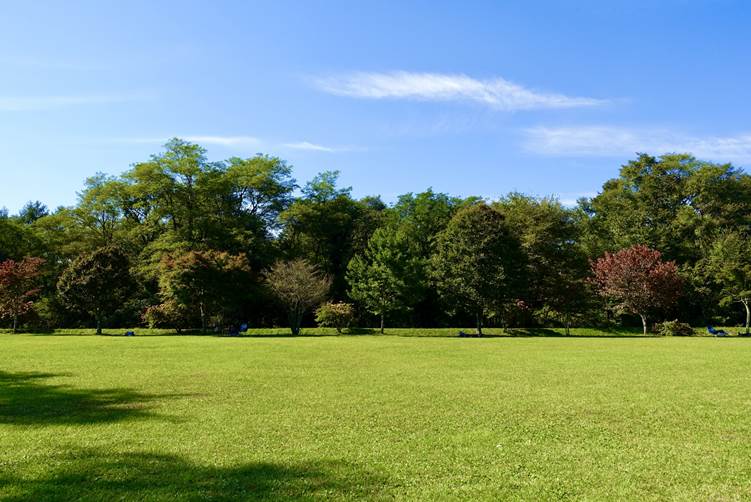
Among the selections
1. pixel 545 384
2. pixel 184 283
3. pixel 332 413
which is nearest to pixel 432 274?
pixel 184 283

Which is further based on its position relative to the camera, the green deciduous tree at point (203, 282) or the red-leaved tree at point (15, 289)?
the red-leaved tree at point (15, 289)

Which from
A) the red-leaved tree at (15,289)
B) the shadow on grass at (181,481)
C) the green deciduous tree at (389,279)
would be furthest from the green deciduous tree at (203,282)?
the shadow on grass at (181,481)

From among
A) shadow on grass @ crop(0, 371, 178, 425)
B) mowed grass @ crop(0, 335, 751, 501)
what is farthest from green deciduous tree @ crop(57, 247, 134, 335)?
shadow on grass @ crop(0, 371, 178, 425)

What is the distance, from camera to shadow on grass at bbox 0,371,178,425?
31.0 feet

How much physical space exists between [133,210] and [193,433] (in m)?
54.8

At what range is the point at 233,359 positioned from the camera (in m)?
19.6

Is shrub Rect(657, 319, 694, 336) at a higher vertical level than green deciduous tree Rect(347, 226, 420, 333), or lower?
lower

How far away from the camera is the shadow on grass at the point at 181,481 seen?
5.65 metres

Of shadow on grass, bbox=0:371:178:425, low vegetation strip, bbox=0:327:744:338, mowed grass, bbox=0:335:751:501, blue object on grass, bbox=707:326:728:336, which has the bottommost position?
low vegetation strip, bbox=0:327:744:338

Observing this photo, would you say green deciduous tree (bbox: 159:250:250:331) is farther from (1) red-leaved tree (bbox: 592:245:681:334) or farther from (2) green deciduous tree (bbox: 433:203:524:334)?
(1) red-leaved tree (bbox: 592:245:681:334)

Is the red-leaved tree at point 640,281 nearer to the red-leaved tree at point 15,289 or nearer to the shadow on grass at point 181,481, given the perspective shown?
the shadow on grass at point 181,481

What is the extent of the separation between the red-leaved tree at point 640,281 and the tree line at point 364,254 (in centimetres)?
13

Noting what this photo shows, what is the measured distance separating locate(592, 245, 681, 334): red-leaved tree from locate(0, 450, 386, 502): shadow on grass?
1697 inches

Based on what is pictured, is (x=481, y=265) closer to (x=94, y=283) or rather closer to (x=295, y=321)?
(x=295, y=321)
